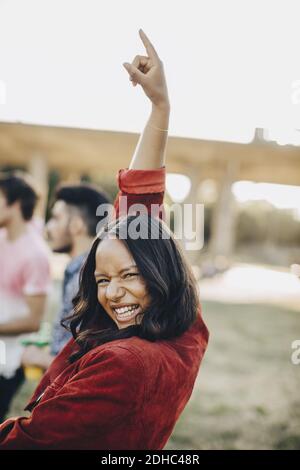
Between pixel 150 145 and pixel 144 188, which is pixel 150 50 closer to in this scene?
pixel 150 145

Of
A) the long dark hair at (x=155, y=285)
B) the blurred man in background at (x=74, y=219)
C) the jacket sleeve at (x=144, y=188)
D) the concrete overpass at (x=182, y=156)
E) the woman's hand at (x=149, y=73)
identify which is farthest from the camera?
the concrete overpass at (x=182, y=156)

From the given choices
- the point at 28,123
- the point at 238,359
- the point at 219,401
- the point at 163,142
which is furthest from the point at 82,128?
the point at 163,142

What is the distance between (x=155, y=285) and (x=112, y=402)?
30cm

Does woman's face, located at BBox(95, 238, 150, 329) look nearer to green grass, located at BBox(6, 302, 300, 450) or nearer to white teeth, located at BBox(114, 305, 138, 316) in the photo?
white teeth, located at BBox(114, 305, 138, 316)

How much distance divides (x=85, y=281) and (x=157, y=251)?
26 cm

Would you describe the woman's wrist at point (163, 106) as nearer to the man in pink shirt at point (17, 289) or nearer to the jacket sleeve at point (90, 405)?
the jacket sleeve at point (90, 405)

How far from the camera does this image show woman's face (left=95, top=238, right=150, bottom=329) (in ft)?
3.84

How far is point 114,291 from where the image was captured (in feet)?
3.81

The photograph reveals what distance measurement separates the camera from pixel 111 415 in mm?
1016

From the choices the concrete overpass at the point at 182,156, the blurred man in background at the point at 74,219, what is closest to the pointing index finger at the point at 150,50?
the blurred man in background at the point at 74,219

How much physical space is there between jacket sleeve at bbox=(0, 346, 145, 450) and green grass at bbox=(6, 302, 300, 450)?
2.24 m

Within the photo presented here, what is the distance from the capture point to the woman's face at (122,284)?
1.17m

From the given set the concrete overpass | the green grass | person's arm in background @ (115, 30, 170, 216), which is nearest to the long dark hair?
person's arm in background @ (115, 30, 170, 216)

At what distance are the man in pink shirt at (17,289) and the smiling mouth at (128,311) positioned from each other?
1.46 metres
